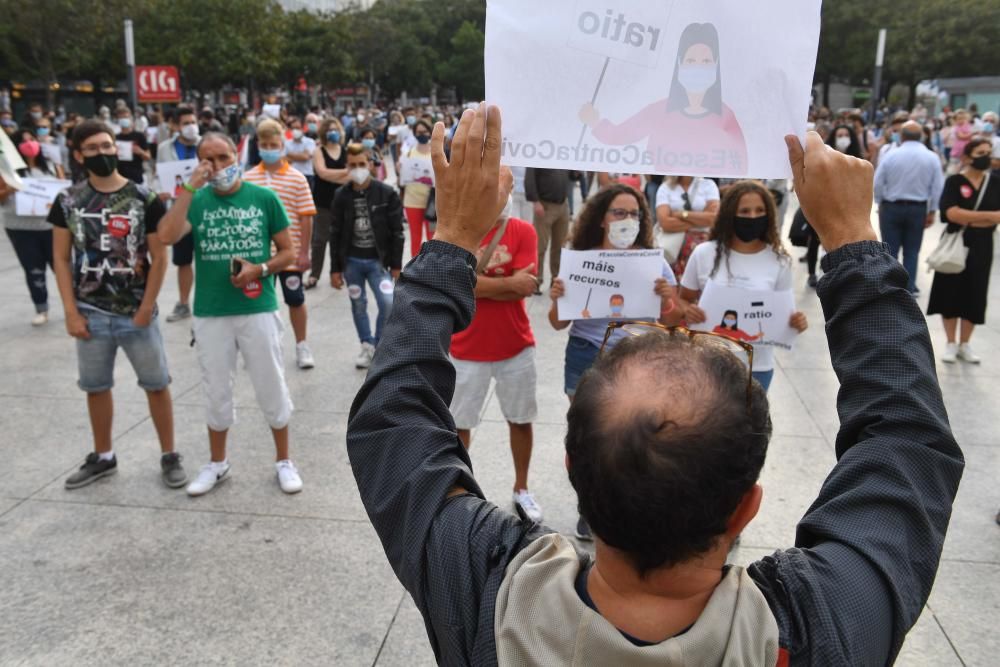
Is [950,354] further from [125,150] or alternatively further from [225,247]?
[125,150]

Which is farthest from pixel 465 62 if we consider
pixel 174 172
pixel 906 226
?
pixel 174 172

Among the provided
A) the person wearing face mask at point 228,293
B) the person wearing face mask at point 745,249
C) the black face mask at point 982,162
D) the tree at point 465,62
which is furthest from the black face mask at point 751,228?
the tree at point 465,62

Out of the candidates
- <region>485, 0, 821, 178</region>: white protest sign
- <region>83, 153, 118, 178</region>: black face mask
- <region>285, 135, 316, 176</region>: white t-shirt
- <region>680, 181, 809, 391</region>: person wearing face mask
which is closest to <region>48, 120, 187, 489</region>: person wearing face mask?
<region>83, 153, 118, 178</region>: black face mask

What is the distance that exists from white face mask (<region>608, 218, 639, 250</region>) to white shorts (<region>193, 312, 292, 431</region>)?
1927 millimetres

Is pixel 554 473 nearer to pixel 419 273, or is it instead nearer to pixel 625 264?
pixel 625 264

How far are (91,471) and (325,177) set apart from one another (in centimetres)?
493

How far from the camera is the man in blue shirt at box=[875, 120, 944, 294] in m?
8.46

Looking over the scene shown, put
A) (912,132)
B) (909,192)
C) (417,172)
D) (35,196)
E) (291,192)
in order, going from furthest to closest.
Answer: (417,172), (912,132), (909,192), (35,196), (291,192)

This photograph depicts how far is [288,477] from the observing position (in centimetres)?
463

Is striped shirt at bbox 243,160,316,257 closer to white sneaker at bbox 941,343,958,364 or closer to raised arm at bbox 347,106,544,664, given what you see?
white sneaker at bbox 941,343,958,364

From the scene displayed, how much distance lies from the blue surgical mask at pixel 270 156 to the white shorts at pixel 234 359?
2693 mm

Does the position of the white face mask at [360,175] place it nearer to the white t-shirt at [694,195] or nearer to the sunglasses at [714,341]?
the white t-shirt at [694,195]

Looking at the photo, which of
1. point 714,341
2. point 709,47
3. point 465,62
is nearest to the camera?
point 714,341

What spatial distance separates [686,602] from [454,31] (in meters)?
75.8
